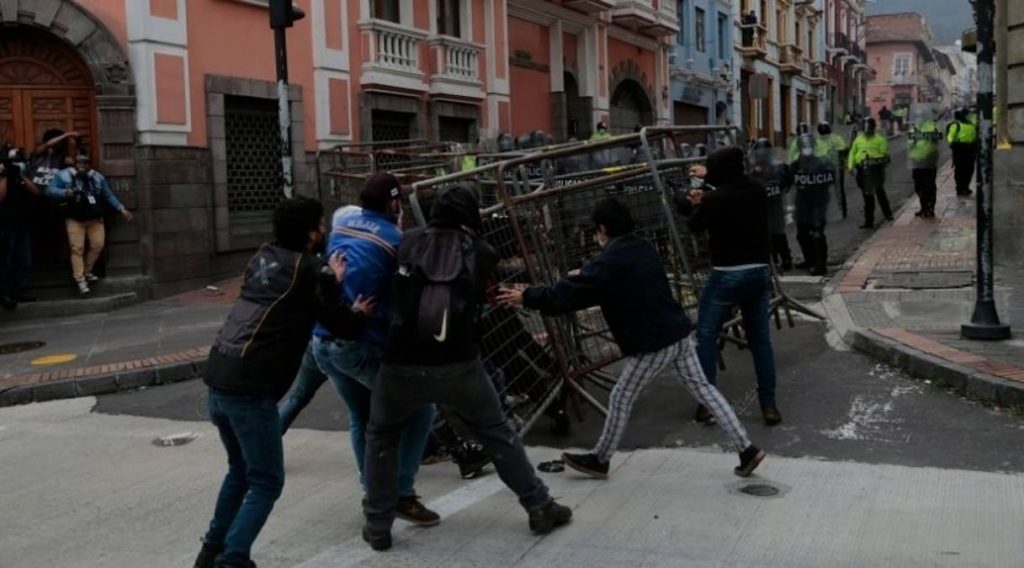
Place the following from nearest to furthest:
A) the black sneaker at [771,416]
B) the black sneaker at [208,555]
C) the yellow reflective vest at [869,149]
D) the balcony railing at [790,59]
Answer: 1. the black sneaker at [208,555]
2. the black sneaker at [771,416]
3. the yellow reflective vest at [869,149]
4. the balcony railing at [790,59]

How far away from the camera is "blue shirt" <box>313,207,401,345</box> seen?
15.8 ft

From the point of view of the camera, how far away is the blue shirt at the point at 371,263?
15.8 ft

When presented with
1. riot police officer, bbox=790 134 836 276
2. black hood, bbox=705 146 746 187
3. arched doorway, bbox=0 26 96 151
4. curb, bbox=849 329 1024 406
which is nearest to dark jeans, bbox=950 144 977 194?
riot police officer, bbox=790 134 836 276

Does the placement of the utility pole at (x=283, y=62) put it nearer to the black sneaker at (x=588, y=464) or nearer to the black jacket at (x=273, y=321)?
the black sneaker at (x=588, y=464)

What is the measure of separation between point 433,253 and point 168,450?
3.14 metres

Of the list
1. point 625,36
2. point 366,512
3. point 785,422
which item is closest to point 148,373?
point 366,512

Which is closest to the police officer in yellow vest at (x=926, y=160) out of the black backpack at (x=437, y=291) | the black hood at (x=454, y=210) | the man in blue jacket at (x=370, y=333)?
the man in blue jacket at (x=370, y=333)

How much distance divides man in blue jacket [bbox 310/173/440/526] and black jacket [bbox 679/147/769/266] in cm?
218

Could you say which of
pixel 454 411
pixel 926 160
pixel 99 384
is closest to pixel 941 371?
pixel 454 411

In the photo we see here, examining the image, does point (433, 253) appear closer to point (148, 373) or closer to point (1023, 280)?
point (148, 373)

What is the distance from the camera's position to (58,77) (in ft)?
43.1

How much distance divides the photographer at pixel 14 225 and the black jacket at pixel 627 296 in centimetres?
905

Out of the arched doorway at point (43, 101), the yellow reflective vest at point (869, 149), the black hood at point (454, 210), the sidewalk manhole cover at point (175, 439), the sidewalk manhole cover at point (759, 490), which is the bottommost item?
the sidewalk manhole cover at point (175, 439)

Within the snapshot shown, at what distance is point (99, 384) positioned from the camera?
28.4 ft
